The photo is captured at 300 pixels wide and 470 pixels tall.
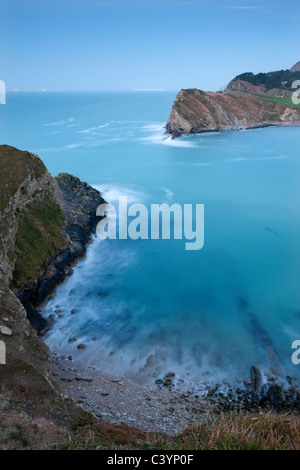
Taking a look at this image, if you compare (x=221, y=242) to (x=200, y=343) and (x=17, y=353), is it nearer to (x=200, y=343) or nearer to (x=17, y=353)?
(x=200, y=343)

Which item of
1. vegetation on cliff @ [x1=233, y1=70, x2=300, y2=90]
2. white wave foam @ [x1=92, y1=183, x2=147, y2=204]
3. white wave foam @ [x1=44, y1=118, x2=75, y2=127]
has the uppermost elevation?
vegetation on cliff @ [x1=233, y1=70, x2=300, y2=90]

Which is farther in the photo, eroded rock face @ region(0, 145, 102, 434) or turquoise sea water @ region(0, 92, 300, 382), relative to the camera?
turquoise sea water @ region(0, 92, 300, 382)

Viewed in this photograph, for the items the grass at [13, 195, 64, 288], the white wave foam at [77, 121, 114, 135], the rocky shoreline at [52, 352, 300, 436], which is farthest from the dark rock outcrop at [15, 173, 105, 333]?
the white wave foam at [77, 121, 114, 135]

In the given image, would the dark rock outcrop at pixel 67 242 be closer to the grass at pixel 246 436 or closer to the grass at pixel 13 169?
the grass at pixel 13 169

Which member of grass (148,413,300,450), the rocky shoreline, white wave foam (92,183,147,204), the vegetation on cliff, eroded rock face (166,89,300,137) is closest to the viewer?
grass (148,413,300,450)

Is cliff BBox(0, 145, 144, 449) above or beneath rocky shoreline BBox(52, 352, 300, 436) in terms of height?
above

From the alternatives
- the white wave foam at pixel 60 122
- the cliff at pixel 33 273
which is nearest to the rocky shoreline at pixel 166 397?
the cliff at pixel 33 273

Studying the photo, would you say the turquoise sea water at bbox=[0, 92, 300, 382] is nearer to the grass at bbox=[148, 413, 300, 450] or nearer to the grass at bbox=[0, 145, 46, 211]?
the grass at bbox=[148, 413, 300, 450]
